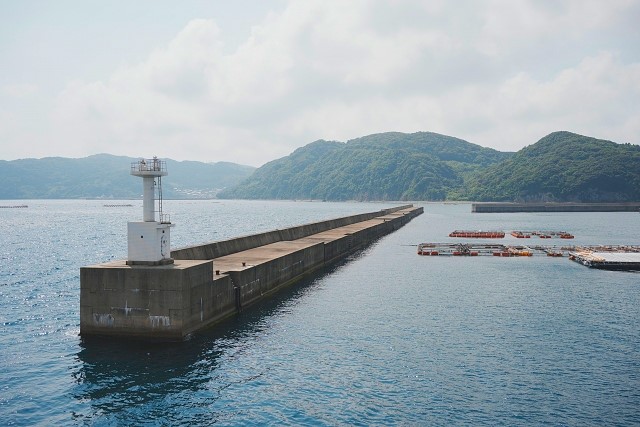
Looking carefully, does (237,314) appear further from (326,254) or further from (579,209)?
(579,209)

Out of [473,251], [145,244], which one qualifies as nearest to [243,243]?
[145,244]

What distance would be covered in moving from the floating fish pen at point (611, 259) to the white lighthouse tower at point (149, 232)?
38676 millimetres

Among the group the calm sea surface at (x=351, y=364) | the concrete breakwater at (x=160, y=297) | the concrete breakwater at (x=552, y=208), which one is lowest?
the calm sea surface at (x=351, y=364)

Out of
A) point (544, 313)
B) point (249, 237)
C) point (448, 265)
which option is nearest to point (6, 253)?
point (249, 237)

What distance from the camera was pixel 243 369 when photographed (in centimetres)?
1897

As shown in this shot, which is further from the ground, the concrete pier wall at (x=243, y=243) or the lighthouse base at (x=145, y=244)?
the lighthouse base at (x=145, y=244)

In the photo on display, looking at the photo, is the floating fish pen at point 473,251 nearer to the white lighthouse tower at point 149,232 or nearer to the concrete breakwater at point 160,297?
the concrete breakwater at point 160,297

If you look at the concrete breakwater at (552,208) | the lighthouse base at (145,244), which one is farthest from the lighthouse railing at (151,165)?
the concrete breakwater at (552,208)

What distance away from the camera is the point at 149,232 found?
2231 cm

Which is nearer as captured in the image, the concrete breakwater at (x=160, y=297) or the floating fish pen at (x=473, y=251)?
the concrete breakwater at (x=160, y=297)

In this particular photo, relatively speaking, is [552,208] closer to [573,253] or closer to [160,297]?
[573,253]

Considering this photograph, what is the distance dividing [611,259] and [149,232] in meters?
42.4

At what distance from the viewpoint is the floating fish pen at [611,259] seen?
45.3 m

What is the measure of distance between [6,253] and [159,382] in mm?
51628
